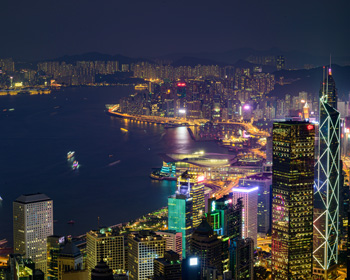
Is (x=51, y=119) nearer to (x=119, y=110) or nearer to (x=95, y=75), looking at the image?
(x=119, y=110)

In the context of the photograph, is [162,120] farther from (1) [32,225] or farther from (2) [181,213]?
(1) [32,225]

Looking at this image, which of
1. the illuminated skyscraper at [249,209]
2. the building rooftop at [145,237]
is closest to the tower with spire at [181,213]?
the illuminated skyscraper at [249,209]

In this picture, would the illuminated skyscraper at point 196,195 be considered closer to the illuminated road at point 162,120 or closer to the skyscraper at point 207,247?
the skyscraper at point 207,247

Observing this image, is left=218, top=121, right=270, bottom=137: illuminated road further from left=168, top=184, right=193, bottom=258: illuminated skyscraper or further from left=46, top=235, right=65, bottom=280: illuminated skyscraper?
left=46, top=235, right=65, bottom=280: illuminated skyscraper

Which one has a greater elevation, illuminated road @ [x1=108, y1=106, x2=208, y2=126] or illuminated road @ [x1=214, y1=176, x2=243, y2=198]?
illuminated road @ [x1=108, y1=106, x2=208, y2=126]

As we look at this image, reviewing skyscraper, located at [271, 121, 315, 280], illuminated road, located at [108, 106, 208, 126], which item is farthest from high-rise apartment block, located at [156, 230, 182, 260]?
illuminated road, located at [108, 106, 208, 126]
